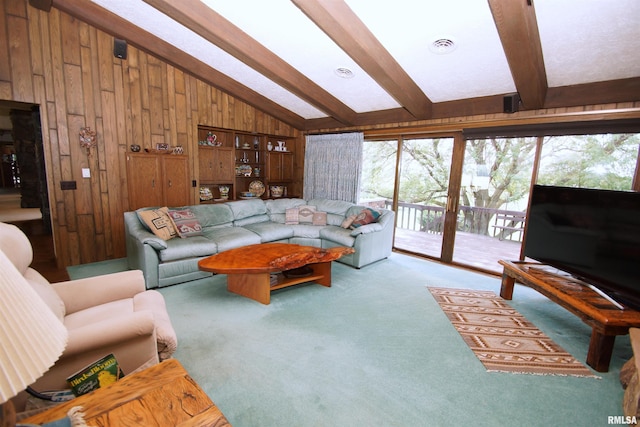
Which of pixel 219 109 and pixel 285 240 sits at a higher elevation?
pixel 219 109

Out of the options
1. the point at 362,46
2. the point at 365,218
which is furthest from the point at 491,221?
the point at 362,46

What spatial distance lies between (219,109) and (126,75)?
1.42 metres

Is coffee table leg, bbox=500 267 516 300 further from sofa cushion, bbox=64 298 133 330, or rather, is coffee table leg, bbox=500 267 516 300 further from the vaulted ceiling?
sofa cushion, bbox=64 298 133 330

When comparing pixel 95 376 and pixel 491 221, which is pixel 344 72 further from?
pixel 95 376

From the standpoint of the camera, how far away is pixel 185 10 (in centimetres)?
296

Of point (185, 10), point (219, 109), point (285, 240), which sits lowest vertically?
point (285, 240)

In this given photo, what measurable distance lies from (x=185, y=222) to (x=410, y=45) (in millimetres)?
3473

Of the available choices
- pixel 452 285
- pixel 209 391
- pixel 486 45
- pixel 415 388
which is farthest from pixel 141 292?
pixel 486 45

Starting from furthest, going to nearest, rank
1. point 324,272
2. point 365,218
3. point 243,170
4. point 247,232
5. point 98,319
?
point 243,170
point 365,218
point 247,232
point 324,272
point 98,319

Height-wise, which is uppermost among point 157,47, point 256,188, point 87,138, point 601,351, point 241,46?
point 157,47

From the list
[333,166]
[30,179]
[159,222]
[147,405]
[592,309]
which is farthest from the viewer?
[30,179]

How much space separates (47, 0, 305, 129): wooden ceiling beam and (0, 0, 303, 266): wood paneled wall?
0.63ft

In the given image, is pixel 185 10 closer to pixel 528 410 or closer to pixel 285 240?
pixel 285 240

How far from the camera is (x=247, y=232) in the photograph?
441 centimetres
